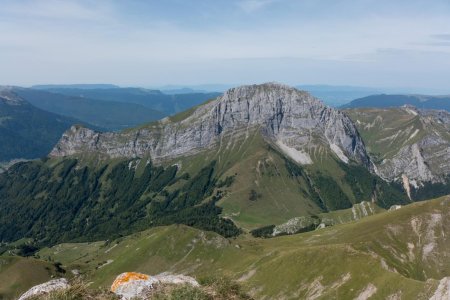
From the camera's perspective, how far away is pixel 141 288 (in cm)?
3769

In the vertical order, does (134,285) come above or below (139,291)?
below


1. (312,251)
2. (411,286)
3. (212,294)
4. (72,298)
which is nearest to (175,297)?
(212,294)

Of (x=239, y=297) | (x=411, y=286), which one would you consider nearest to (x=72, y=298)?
(x=239, y=297)

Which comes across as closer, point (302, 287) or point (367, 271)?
point (367, 271)

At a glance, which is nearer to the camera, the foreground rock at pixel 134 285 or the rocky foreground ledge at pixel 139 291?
the rocky foreground ledge at pixel 139 291

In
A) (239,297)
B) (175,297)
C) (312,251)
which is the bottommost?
(312,251)

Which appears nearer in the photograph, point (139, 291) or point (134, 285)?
point (139, 291)

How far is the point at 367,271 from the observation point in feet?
526

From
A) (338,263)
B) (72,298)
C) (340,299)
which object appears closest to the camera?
(72,298)

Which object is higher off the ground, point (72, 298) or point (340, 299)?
point (72, 298)

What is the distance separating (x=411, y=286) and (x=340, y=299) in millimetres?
25771

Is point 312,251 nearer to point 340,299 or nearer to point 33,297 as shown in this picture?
point 340,299

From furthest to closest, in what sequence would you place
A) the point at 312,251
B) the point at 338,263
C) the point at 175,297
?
the point at 312,251 < the point at 338,263 < the point at 175,297

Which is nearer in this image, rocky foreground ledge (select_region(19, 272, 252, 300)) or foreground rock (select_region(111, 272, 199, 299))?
rocky foreground ledge (select_region(19, 272, 252, 300))
